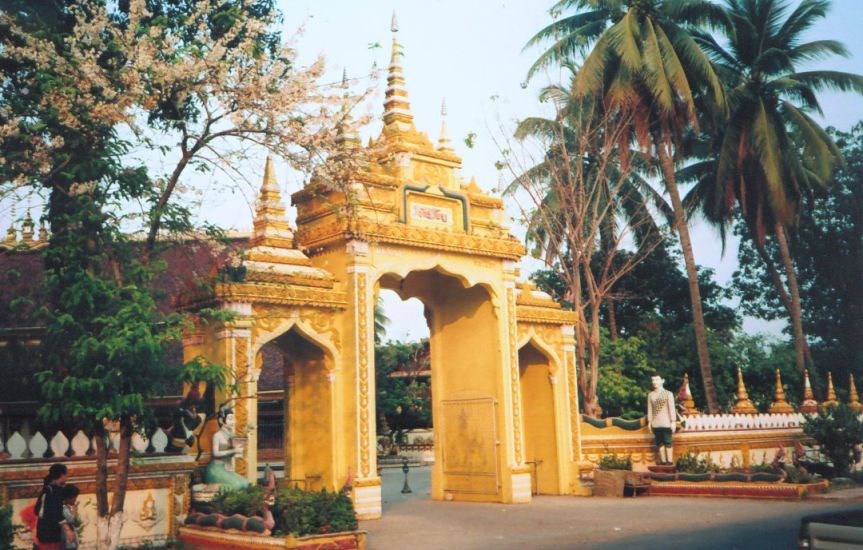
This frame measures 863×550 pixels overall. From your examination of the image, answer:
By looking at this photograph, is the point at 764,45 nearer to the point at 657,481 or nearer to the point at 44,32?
the point at 657,481

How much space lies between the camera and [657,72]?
2505 cm

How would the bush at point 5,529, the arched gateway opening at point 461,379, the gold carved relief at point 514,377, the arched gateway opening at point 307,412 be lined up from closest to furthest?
the bush at point 5,529, the arched gateway opening at point 307,412, the gold carved relief at point 514,377, the arched gateway opening at point 461,379

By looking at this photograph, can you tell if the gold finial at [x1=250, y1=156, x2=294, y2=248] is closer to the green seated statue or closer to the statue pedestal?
the green seated statue

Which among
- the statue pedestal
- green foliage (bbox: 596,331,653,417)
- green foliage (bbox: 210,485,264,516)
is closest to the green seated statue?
the statue pedestal

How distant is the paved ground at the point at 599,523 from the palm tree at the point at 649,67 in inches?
426

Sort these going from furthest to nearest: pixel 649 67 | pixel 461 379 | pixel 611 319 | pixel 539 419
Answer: pixel 611 319 → pixel 649 67 → pixel 539 419 → pixel 461 379

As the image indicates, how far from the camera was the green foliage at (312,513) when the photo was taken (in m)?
10.8

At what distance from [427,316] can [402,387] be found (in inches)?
730

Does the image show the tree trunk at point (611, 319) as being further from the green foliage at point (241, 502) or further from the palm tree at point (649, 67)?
the green foliage at point (241, 502)

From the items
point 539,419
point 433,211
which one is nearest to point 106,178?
point 433,211

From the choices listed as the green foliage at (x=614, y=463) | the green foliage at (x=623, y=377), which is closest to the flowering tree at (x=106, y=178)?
the green foliage at (x=614, y=463)

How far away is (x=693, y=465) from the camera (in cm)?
1852

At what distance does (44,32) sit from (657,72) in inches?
705

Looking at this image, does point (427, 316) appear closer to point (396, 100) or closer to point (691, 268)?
point (396, 100)
